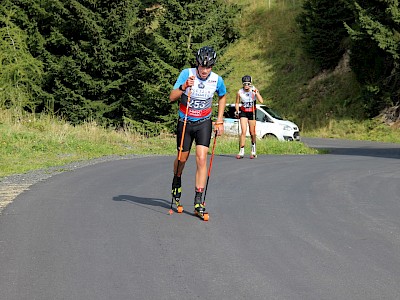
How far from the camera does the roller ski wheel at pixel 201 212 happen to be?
27.6ft

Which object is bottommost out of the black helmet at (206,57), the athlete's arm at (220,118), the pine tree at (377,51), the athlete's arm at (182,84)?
the athlete's arm at (220,118)

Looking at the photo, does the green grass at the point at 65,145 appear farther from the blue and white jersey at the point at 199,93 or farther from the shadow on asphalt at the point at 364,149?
the blue and white jersey at the point at 199,93

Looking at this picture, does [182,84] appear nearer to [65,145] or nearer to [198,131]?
[198,131]

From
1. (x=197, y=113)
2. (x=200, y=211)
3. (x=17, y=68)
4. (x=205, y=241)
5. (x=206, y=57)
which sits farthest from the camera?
(x=17, y=68)

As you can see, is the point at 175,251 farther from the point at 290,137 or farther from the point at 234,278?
the point at 290,137

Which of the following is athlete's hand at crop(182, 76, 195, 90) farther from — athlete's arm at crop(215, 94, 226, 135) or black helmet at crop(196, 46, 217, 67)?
athlete's arm at crop(215, 94, 226, 135)

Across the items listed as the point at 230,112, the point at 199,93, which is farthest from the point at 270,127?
the point at 199,93

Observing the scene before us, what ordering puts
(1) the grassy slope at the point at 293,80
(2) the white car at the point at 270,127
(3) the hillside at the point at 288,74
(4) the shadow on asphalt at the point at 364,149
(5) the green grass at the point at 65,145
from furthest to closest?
(3) the hillside at the point at 288,74, (1) the grassy slope at the point at 293,80, (2) the white car at the point at 270,127, (4) the shadow on asphalt at the point at 364,149, (5) the green grass at the point at 65,145

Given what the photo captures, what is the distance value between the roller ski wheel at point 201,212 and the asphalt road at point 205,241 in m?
0.09

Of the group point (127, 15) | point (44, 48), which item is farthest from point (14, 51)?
point (127, 15)

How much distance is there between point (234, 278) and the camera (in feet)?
18.4

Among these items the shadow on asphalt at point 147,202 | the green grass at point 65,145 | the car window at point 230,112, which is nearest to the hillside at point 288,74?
the car window at point 230,112

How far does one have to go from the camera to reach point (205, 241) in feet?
23.4

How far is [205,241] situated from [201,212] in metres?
1.45
